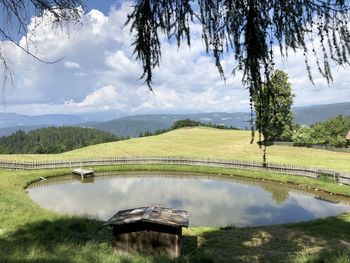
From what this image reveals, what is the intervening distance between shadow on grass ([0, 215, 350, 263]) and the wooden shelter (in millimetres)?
671

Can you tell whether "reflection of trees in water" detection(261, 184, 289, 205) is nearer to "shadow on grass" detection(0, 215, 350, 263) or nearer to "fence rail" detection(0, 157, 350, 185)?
"fence rail" detection(0, 157, 350, 185)

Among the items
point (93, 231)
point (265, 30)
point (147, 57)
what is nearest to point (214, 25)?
point (265, 30)

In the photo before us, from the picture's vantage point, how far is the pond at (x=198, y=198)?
1040 inches

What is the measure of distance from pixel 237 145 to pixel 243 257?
57789mm

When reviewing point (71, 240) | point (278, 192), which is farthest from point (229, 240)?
point (278, 192)

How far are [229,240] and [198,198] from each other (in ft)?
43.7

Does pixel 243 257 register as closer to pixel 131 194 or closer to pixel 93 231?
pixel 93 231

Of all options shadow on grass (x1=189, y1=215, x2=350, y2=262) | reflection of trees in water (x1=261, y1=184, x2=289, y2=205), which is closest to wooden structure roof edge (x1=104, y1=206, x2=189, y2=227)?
shadow on grass (x1=189, y1=215, x2=350, y2=262)

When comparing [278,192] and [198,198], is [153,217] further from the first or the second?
[278,192]

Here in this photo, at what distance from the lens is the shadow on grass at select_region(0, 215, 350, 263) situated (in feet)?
46.4

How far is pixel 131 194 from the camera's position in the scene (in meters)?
33.3

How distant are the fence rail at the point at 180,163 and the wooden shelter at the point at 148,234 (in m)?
26.6

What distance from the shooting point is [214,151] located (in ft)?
220

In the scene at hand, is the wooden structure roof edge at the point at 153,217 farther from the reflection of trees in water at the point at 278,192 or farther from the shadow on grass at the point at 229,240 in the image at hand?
the reflection of trees in water at the point at 278,192
